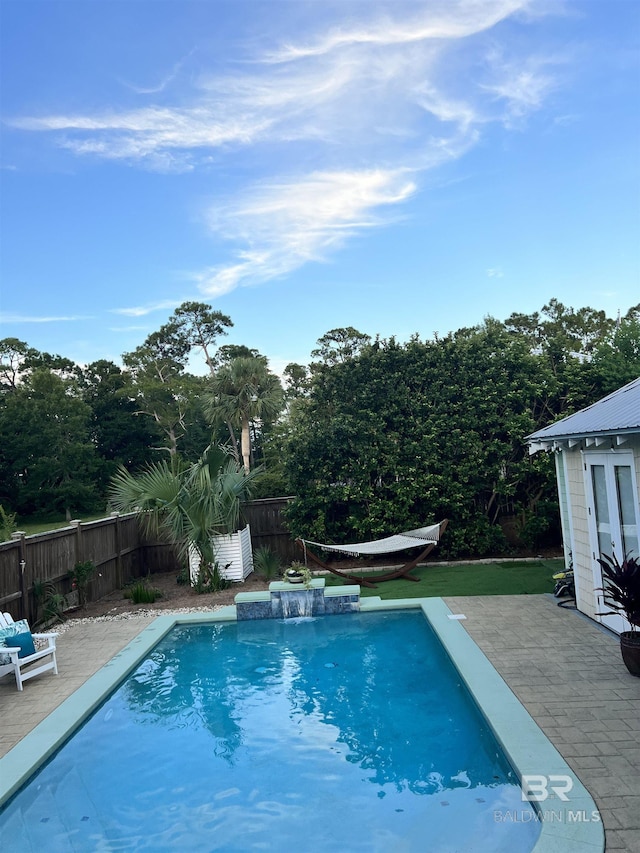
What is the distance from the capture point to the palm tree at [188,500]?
10.5m

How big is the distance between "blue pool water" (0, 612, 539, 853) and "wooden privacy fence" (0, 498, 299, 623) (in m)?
2.39

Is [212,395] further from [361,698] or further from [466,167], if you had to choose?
[361,698]

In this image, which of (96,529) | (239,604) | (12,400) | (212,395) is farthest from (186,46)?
(12,400)

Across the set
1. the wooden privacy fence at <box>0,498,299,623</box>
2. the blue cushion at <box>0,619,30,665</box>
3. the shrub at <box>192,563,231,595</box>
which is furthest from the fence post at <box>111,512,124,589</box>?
the blue cushion at <box>0,619,30,665</box>

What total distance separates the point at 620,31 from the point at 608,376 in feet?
22.1

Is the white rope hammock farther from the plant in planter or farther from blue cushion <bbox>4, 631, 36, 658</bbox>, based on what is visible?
blue cushion <bbox>4, 631, 36, 658</bbox>

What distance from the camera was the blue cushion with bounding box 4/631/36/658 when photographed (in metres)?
6.20

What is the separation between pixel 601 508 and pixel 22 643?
268 inches

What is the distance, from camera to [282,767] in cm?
454

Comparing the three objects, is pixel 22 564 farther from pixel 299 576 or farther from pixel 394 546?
pixel 394 546

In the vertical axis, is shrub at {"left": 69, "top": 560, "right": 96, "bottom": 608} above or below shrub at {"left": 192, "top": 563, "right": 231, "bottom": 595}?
above

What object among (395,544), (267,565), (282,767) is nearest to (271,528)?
(267,565)

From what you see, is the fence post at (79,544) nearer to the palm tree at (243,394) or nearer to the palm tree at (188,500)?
the palm tree at (188,500)

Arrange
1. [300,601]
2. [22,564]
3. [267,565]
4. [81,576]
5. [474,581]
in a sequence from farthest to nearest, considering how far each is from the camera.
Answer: [267,565], [474,581], [81,576], [300,601], [22,564]
